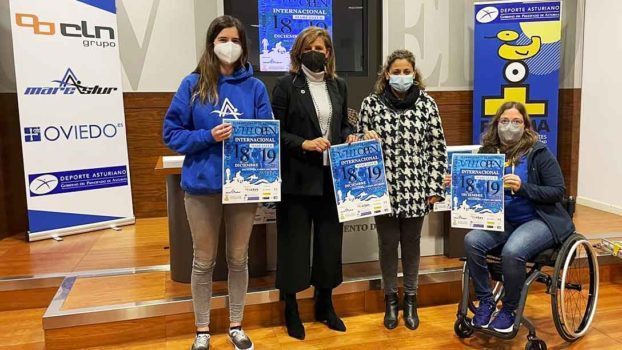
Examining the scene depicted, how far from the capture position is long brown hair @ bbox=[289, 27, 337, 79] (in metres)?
2.46

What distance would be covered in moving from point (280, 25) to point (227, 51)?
2457 mm

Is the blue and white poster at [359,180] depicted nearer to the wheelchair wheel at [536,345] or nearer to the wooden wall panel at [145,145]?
the wheelchair wheel at [536,345]

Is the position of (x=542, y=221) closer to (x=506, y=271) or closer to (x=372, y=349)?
(x=506, y=271)

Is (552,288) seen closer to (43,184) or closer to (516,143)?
(516,143)

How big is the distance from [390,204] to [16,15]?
10.1 feet

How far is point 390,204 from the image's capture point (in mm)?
2611

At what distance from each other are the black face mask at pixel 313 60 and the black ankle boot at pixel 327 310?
1162 millimetres

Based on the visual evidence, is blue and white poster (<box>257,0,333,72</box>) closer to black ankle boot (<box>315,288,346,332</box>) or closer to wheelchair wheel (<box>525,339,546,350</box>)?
black ankle boot (<box>315,288,346,332</box>)

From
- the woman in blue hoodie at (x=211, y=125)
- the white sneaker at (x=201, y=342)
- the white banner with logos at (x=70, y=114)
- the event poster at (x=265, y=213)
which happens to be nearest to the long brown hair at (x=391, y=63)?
the woman in blue hoodie at (x=211, y=125)

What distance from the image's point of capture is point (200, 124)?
229 centimetres

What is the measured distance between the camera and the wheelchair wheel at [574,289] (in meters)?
2.41

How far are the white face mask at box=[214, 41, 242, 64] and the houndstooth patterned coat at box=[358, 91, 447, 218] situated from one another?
0.75 m

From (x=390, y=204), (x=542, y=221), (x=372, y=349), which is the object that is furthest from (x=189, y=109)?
(x=542, y=221)

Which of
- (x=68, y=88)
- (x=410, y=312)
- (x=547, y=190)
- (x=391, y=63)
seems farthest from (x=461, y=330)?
(x=68, y=88)
